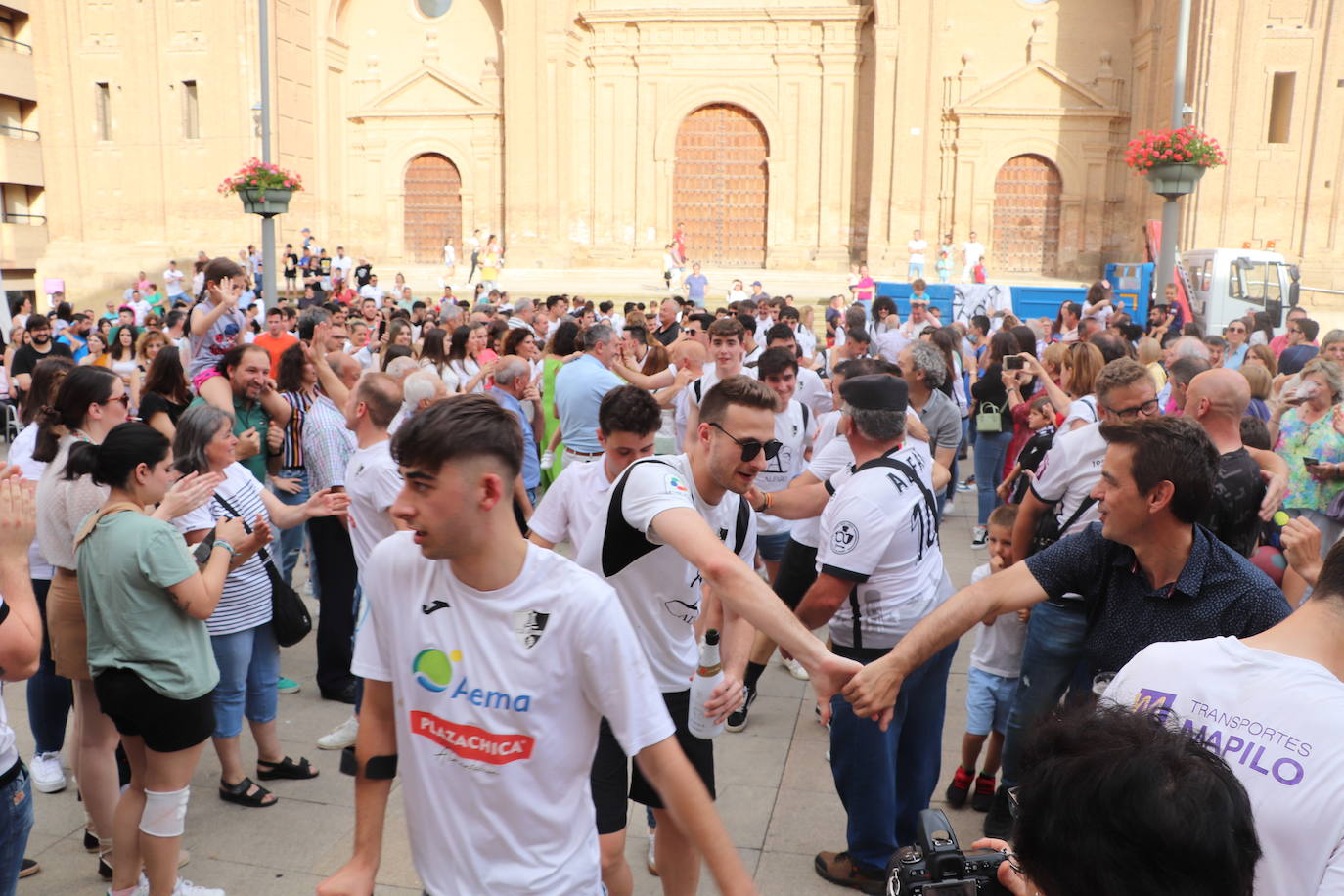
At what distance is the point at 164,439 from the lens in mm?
3758

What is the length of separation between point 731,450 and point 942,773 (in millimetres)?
2791

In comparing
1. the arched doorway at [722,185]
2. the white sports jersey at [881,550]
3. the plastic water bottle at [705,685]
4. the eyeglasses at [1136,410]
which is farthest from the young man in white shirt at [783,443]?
the arched doorway at [722,185]

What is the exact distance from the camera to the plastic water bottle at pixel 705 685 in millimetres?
3209

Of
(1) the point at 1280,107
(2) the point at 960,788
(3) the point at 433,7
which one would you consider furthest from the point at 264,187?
(1) the point at 1280,107

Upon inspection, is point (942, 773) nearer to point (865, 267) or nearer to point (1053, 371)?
point (1053, 371)

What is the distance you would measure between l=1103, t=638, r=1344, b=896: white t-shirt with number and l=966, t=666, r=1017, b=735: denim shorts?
2.72m

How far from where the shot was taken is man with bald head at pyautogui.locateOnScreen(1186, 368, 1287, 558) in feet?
15.1

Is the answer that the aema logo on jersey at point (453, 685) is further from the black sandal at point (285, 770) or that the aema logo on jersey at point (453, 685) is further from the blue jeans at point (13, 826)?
the black sandal at point (285, 770)

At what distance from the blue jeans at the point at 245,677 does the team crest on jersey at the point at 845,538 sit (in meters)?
2.63

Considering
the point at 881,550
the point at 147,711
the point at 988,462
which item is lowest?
the point at 988,462

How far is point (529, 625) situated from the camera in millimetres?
2270

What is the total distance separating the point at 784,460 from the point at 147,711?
4.36 meters

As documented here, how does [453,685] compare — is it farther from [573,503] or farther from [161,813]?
[161,813]

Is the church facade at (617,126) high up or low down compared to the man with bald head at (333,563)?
up
